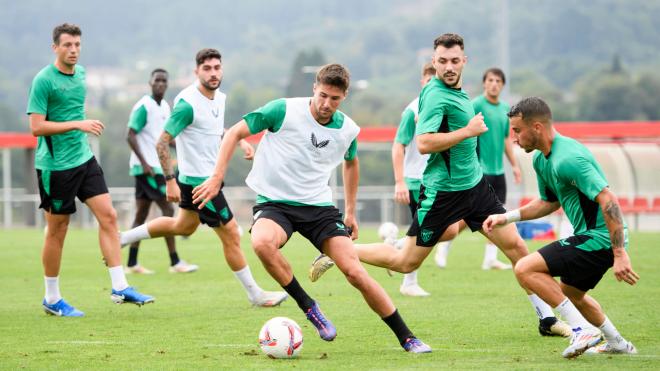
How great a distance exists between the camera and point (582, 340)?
7.49 m

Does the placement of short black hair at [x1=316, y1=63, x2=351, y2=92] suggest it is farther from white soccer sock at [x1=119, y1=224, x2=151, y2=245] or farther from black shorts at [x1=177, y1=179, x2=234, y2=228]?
white soccer sock at [x1=119, y1=224, x2=151, y2=245]

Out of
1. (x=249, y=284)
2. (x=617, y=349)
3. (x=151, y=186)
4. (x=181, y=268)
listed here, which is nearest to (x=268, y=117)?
(x=249, y=284)

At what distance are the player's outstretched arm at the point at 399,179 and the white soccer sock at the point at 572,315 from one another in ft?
11.1

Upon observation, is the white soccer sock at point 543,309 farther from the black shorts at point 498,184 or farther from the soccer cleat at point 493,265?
the soccer cleat at point 493,265

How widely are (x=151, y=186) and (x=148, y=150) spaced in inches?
20.7

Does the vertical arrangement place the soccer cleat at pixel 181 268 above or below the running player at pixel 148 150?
below

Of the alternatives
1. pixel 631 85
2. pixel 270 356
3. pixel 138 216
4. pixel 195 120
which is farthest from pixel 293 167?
pixel 631 85

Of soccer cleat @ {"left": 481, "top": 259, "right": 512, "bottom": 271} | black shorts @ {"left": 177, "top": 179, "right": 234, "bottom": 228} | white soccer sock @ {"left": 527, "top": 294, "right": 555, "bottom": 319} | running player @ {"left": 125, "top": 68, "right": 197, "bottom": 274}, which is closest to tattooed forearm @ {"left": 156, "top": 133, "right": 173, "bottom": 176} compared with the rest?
black shorts @ {"left": 177, "top": 179, "right": 234, "bottom": 228}

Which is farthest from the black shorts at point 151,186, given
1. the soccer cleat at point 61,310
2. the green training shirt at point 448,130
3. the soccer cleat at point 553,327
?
the soccer cleat at point 553,327

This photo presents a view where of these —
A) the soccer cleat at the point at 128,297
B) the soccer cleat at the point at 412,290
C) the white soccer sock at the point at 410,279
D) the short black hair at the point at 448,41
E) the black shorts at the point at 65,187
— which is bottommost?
the soccer cleat at the point at 412,290

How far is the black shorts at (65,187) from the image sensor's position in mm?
10312

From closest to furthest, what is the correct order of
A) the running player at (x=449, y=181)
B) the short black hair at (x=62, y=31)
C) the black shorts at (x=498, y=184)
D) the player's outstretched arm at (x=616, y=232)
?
the player's outstretched arm at (x=616, y=232) → the running player at (x=449, y=181) → the short black hair at (x=62, y=31) → the black shorts at (x=498, y=184)

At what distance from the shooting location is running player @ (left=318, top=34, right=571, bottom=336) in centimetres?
893

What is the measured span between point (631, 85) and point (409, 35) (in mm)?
78475
